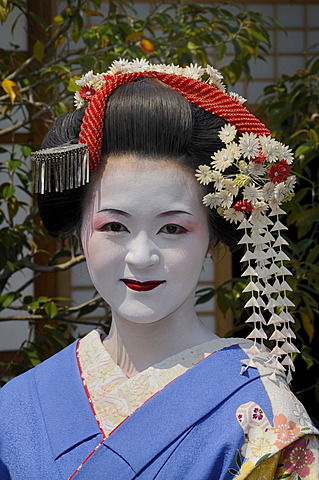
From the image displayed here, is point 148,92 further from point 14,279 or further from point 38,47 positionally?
point 14,279

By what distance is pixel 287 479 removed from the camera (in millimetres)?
1393

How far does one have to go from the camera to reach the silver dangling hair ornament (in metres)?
1.46

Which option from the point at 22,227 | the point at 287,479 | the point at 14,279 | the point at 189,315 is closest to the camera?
the point at 287,479

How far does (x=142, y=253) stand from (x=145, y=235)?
37 mm

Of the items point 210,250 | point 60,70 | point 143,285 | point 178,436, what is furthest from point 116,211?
point 60,70

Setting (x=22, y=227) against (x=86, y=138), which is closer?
(x=86, y=138)

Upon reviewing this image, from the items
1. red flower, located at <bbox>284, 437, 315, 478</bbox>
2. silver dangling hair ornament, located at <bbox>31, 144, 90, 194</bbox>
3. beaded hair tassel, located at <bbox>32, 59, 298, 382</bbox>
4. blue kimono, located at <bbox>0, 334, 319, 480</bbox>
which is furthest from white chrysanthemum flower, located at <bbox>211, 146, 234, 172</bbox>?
red flower, located at <bbox>284, 437, 315, 478</bbox>

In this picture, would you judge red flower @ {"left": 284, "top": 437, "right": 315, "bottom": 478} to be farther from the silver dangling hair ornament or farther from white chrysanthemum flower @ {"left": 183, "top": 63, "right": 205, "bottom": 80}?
white chrysanthemum flower @ {"left": 183, "top": 63, "right": 205, "bottom": 80}

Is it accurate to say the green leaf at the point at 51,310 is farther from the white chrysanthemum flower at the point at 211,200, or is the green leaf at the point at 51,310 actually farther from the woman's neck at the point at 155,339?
the white chrysanthemum flower at the point at 211,200

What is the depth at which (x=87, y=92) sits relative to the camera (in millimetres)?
1584

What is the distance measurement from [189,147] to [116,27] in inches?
60.0

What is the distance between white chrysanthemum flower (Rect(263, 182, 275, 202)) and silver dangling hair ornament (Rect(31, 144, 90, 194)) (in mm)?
333

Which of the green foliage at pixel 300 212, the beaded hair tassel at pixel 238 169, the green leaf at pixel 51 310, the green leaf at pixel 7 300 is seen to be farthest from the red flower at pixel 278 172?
the green leaf at pixel 7 300

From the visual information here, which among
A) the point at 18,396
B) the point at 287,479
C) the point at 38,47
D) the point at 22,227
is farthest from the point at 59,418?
the point at 38,47
